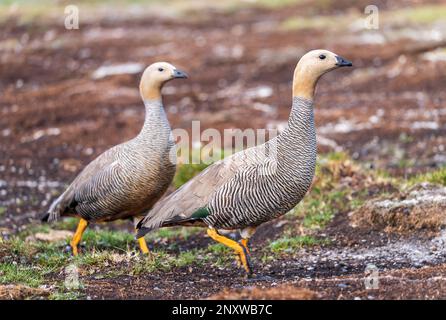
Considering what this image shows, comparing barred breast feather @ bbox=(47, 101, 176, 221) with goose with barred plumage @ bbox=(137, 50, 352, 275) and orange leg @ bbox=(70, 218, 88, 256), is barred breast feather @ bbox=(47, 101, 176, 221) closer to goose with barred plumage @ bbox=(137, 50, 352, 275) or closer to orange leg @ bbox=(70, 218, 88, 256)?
orange leg @ bbox=(70, 218, 88, 256)

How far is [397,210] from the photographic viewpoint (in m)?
10.4

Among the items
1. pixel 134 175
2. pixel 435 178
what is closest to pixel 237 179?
pixel 134 175

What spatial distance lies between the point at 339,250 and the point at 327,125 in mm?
8625

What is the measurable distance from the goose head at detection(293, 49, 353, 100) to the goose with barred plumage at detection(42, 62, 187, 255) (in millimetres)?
1834

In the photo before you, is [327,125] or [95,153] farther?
[327,125]

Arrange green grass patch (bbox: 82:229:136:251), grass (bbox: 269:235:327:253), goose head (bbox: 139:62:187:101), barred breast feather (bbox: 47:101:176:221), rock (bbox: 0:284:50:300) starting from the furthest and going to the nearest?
1. green grass patch (bbox: 82:229:136:251)
2. goose head (bbox: 139:62:187:101)
3. grass (bbox: 269:235:327:253)
4. barred breast feather (bbox: 47:101:176:221)
5. rock (bbox: 0:284:50:300)

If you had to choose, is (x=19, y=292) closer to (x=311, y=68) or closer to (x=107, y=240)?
(x=107, y=240)

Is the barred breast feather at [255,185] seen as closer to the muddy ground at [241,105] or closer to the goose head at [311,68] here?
the goose head at [311,68]

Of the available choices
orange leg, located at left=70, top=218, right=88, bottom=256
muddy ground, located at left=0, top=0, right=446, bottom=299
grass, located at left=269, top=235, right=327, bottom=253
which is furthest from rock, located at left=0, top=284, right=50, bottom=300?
grass, located at left=269, top=235, right=327, bottom=253

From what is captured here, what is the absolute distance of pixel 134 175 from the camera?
958 centimetres

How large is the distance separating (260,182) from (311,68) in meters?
1.25

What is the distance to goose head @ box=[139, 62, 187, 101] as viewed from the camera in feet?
33.3
